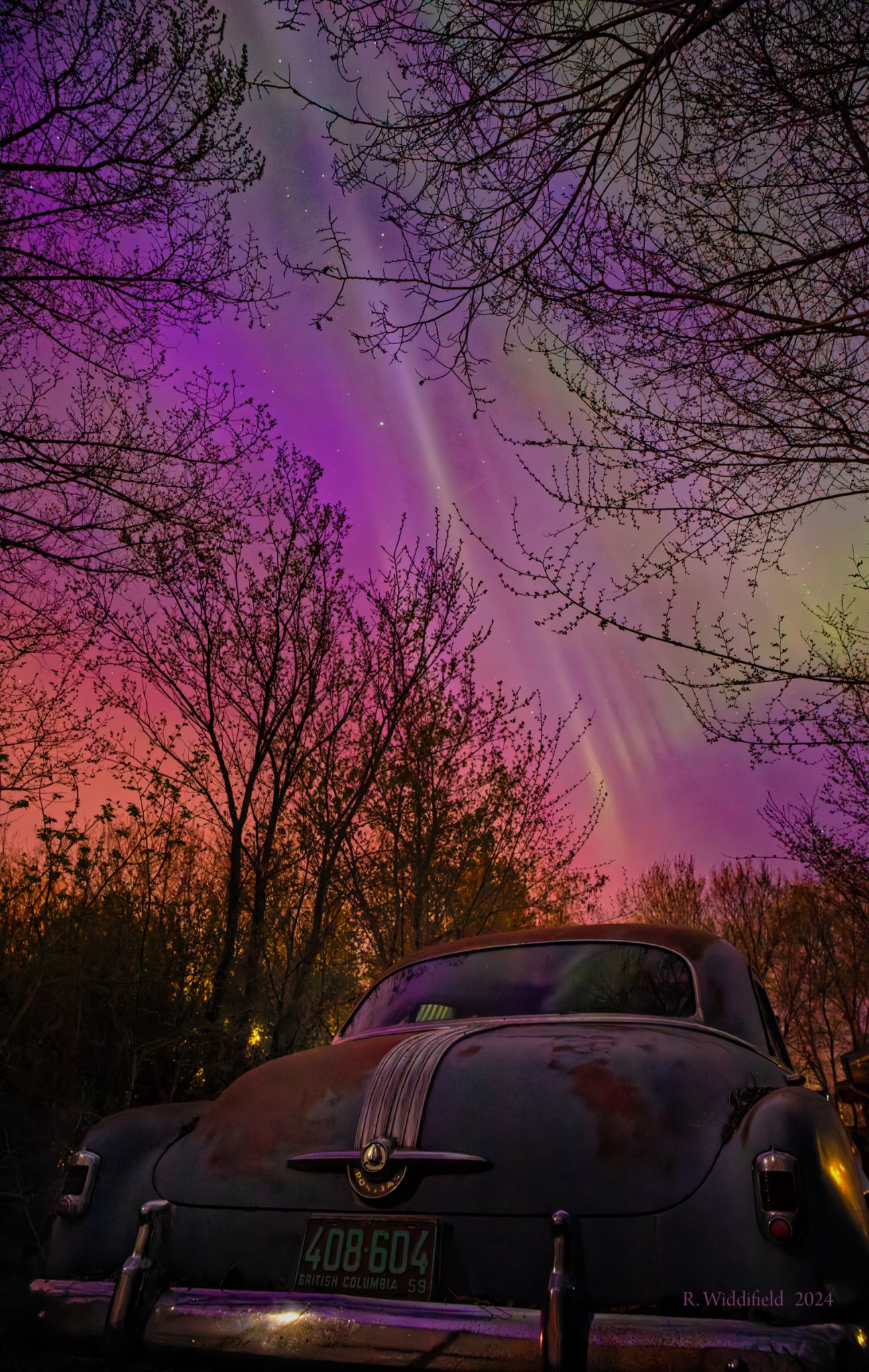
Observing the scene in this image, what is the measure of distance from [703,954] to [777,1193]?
122cm

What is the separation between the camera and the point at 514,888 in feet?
53.3

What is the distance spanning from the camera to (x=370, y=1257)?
2.41 meters

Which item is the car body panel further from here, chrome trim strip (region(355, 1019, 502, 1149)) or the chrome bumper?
the chrome bumper

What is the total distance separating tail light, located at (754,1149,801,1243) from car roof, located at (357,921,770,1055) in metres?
0.85

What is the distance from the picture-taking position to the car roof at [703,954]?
3.17 m

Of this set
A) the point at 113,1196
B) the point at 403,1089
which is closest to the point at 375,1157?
the point at 403,1089

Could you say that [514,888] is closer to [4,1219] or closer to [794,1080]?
[4,1219]

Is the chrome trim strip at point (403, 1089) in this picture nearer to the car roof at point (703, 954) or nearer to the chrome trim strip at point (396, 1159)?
the chrome trim strip at point (396, 1159)

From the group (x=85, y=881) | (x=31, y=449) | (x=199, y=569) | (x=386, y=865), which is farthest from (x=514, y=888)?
(x=31, y=449)

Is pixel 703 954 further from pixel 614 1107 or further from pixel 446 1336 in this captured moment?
pixel 446 1336

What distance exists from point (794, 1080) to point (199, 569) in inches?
386

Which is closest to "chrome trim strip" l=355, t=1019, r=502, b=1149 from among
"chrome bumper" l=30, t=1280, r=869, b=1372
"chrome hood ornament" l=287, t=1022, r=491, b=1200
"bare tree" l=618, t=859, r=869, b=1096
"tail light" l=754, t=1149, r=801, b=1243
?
"chrome hood ornament" l=287, t=1022, r=491, b=1200

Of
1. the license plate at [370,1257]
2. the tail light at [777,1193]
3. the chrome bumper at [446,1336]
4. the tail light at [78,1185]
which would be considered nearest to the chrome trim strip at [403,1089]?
the license plate at [370,1257]

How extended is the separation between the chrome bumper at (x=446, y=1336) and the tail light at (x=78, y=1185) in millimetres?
383
